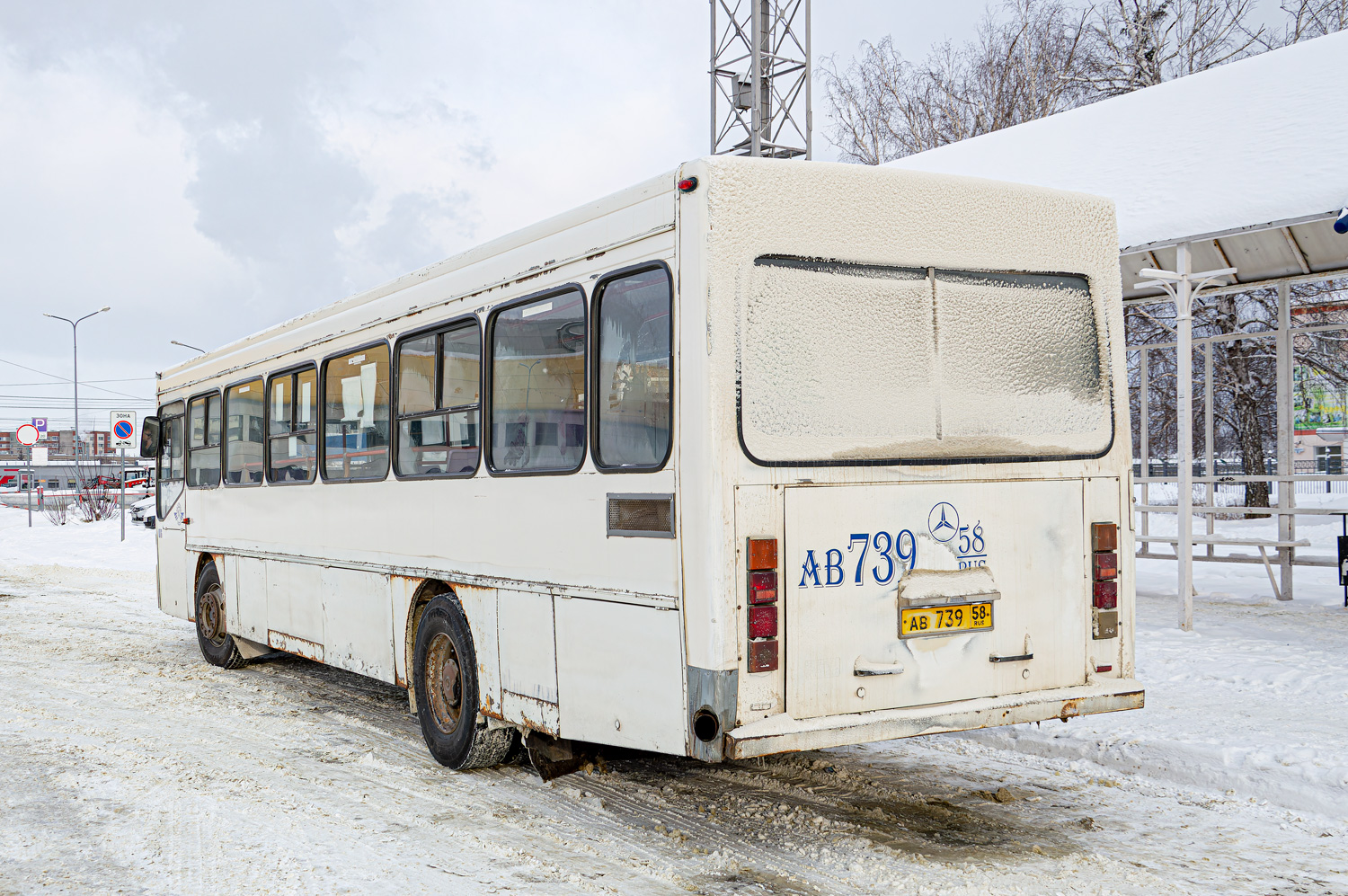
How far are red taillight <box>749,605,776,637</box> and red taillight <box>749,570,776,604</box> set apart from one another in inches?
1.3

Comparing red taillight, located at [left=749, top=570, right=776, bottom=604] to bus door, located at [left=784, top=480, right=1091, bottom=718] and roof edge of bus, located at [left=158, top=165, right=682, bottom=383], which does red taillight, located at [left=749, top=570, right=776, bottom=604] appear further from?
roof edge of bus, located at [left=158, top=165, right=682, bottom=383]

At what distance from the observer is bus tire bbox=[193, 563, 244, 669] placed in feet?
32.9

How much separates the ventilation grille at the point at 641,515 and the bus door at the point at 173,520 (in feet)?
23.7

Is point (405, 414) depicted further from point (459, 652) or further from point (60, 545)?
point (60, 545)

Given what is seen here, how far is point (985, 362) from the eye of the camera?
5.20 meters

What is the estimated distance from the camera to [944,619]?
16.2ft

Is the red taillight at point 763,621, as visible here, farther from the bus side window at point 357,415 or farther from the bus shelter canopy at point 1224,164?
the bus shelter canopy at point 1224,164

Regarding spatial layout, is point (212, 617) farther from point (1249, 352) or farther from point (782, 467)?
point (1249, 352)

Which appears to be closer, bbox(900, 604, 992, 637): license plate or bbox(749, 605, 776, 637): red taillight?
bbox(749, 605, 776, 637): red taillight

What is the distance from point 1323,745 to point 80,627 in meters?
12.3

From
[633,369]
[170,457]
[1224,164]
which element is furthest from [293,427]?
[1224,164]

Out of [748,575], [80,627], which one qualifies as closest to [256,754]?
[748,575]

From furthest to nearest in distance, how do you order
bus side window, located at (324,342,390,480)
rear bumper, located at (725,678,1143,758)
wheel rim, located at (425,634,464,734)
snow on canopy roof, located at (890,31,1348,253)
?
snow on canopy roof, located at (890,31,1348,253) → bus side window, located at (324,342,390,480) → wheel rim, located at (425,634,464,734) → rear bumper, located at (725,678,1143,758)

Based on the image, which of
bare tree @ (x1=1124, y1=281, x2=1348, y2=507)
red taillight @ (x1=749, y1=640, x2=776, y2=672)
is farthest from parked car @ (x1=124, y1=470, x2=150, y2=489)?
red taillight @ (x1=749, y1=640, x2=776, y2=672)
